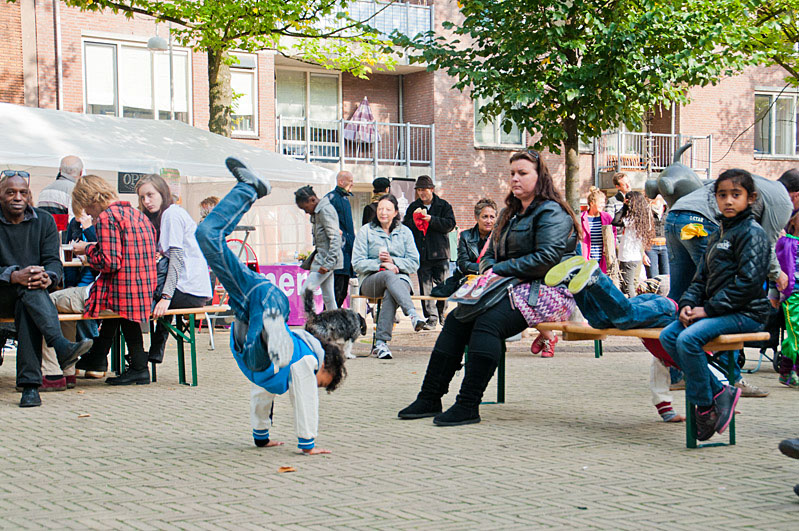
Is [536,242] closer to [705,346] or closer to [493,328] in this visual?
[493,328]

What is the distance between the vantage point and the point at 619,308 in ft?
20.4

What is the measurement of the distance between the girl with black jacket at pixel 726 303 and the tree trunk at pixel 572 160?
9.14 m

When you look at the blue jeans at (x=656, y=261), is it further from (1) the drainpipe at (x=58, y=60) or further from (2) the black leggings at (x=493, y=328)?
(1) the drainpipe at (x=58, y=60)

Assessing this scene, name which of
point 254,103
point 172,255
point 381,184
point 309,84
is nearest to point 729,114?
point 309,84

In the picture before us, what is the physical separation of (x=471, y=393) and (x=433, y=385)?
40cm

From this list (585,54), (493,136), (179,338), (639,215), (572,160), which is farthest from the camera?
(493,136)

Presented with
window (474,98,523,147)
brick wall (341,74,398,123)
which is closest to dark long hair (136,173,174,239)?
brick wall (341,74,398,123)

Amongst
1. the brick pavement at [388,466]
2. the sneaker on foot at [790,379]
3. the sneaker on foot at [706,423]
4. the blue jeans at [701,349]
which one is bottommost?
the sneaker on foot at [790,379]

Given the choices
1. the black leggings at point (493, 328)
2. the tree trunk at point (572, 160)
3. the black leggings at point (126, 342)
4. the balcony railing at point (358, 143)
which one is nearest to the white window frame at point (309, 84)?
the balcony railing at point (358, 143)

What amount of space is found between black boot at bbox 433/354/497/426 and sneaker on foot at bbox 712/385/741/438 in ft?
4.79

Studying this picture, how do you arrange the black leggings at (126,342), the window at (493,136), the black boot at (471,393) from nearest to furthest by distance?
the black boot at (471,393) < the black leggings at (126,342) < the window at (493,136)

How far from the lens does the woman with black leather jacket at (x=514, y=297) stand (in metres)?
6.56

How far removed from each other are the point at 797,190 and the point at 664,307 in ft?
10.0

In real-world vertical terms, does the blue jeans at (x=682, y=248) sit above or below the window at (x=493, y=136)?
below
